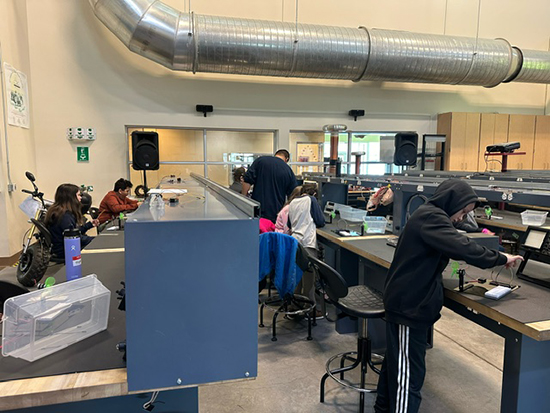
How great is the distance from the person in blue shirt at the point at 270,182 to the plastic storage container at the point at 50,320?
9.27 ft

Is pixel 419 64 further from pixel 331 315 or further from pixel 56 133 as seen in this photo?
pixel 56 133

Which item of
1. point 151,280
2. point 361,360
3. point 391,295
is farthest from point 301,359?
point 151,280

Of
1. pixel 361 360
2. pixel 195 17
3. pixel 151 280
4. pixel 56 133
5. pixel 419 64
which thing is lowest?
pixel 361 360

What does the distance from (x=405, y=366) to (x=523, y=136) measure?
7.09 m

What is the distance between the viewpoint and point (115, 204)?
460 cm

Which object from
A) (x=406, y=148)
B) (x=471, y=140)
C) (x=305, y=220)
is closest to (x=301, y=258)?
(x=305, y=220)

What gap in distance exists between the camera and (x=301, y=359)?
266 centimetres

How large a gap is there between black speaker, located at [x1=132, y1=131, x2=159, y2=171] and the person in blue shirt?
170cm

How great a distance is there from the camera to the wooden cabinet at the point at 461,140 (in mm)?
6652

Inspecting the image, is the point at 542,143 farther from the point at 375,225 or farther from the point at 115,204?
the point at 115,204

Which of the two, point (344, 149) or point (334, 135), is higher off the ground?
point (334, 135)

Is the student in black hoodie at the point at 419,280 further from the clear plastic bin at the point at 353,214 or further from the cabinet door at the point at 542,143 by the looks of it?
the cabinet door at the point at 542,143

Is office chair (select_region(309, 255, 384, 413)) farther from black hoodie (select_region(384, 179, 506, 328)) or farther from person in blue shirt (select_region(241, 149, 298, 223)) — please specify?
person in blue shirt (select_region(241, 149, 298, 223))

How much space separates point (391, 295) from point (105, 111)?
5.63 metres
